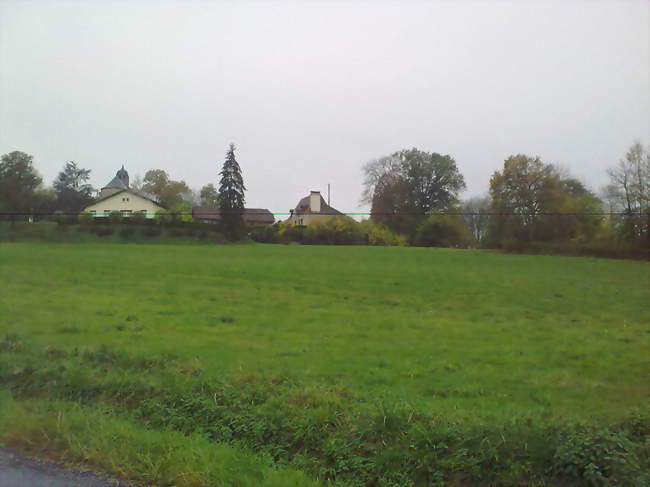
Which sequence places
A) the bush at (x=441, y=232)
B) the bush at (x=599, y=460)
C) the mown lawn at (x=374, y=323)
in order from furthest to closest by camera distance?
1. the bush at (x=441, y=232)
2. the mown lawn at (x=374, y=323)
3. the bush at (x=599, y=460)

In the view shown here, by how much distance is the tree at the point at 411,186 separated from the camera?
29.0 metres

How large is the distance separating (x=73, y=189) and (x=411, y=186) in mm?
27668

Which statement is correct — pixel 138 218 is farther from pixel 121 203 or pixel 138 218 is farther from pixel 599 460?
pixel 599 460

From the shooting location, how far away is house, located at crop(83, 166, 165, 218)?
22.4m

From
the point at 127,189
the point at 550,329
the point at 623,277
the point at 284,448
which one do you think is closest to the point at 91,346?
the point at 284,448

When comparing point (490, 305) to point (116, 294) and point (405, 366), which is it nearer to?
point (405, 366)

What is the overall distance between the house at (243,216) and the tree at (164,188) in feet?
3.71

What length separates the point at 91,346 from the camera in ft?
26.2

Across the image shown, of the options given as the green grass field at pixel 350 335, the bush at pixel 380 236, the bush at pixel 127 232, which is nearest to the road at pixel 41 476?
the green grass field at pixel 350 335

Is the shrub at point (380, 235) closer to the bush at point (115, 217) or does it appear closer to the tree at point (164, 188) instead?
the tree at point (164, 188)

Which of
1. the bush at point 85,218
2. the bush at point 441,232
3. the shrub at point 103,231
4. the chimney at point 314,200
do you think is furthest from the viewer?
the chimney at point 314,200

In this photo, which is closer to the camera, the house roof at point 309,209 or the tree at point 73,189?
the tree at point 73,189

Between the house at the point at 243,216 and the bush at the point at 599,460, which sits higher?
the house at the point at 243,216

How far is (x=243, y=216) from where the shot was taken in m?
26.0
